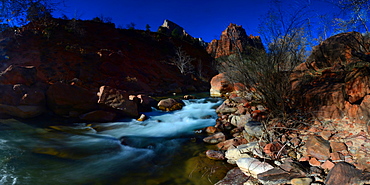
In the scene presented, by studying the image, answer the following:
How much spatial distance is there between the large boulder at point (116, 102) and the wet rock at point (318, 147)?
641cm

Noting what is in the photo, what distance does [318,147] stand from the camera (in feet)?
9.41

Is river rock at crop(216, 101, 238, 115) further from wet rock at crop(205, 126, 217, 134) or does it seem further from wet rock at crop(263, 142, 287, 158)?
wet rock at crop(263, 142, 287, 158)

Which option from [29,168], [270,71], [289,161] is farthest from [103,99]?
[289,161]

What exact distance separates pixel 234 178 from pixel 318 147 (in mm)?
1450

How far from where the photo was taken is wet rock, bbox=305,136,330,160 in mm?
2736

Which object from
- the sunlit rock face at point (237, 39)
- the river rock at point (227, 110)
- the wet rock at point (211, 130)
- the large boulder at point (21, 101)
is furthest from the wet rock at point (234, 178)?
the large boulder at point (21, 101)

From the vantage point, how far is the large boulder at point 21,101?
6.32 m

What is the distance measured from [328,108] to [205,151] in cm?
283

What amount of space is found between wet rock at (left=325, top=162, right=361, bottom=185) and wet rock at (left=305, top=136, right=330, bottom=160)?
426 millimetres

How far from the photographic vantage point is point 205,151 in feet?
14.2

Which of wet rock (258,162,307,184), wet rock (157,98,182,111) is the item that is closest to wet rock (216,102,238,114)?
wet rock (157,98,182,111)

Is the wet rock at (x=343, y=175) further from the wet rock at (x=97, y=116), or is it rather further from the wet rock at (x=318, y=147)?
the wet rock at (x=97, y=116)

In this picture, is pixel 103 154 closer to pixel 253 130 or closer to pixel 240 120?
pixel 253 130

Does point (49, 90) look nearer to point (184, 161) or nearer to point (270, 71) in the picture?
point (184, 161)
